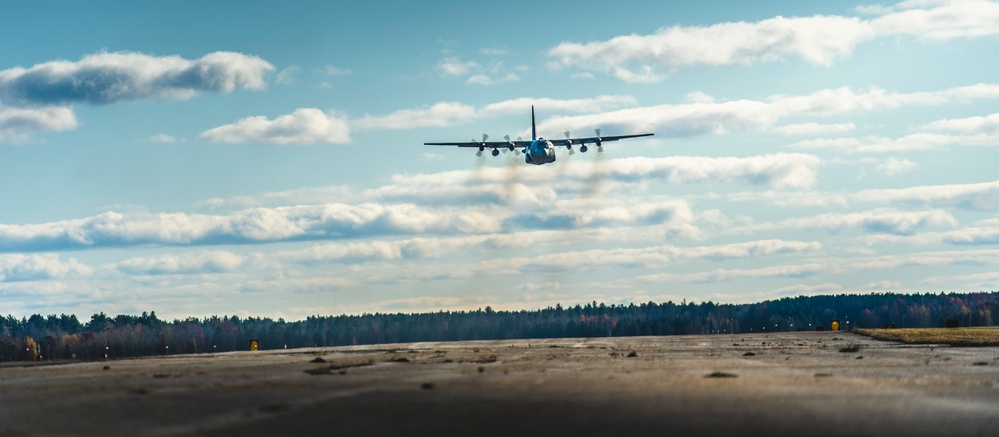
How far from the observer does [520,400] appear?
35.4 metres

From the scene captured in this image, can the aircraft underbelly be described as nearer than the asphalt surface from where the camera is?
No

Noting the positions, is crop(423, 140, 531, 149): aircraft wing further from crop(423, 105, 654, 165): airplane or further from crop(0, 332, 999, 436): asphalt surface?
crop(0, 332, 999, 436): asphalt surface

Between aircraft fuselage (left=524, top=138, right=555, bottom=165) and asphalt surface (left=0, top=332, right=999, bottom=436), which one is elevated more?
aircraft fuselage (left=524, top=138, right=555, bottom=165)

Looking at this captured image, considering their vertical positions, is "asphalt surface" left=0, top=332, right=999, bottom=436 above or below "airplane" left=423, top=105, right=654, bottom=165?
below

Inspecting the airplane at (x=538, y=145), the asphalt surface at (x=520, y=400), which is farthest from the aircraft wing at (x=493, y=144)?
the asphalt surface at (x=520, y=400)

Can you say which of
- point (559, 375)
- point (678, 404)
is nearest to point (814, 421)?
point (678, 404)

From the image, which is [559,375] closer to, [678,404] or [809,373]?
[809,373]

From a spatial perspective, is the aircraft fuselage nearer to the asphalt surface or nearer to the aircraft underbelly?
the aircraft underbelly

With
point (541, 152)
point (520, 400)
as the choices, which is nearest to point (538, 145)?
point (541, 152)

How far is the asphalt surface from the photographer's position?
2875cm

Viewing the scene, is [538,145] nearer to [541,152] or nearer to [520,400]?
[541,152]

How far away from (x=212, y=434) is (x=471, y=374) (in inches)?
884

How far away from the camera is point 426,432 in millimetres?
27281

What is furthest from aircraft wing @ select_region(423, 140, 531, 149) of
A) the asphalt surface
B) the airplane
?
the asphalt surface
